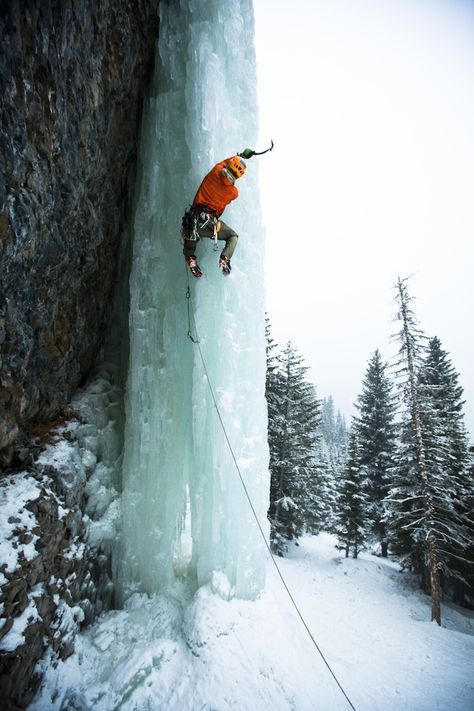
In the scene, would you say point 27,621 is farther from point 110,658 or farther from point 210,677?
point 210,677

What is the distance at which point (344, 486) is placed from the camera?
15.0 meters

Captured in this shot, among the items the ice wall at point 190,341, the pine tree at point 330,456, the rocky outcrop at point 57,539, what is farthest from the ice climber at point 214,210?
the pine tree at point 330,456

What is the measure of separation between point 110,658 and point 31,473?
2.90 metres

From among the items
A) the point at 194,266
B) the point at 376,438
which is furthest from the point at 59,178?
the point at 376,438

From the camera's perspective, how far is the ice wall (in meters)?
6.12

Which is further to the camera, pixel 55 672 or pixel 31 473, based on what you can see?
pixel 31 473

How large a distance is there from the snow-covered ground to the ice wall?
55cm

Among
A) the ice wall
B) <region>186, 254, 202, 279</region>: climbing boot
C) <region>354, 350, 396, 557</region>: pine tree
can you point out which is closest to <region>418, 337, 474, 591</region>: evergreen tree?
Result: <region>354, 350, 396, 557</region>: pine tree

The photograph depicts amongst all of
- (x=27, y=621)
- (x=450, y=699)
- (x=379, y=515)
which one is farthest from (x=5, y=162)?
(x=379, y=515)

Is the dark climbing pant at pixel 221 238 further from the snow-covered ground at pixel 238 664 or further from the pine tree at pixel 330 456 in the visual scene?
the pine tree at pixel 330 456

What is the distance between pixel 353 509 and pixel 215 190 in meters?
14.1

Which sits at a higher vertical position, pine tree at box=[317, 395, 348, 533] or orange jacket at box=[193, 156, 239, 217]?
orange jacket at box=[193, 156, 239, 217]

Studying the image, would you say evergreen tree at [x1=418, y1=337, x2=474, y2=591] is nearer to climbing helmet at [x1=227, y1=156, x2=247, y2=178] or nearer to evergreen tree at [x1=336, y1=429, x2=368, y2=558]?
evergreen tree at [x1=336, y1=429, x2=368, y2=558]

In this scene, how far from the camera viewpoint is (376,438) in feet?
53.7
